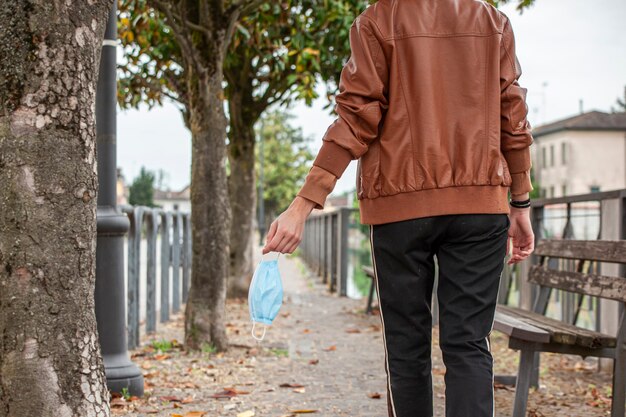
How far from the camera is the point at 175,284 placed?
10.6 m

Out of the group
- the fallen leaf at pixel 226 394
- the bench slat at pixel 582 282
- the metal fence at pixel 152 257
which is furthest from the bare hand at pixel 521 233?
the metal fence at pixel 152 257

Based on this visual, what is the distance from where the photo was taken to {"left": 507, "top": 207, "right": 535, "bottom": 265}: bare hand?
322 centimetres

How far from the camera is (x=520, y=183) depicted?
3070 millimetres

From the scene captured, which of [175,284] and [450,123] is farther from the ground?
[450,123]

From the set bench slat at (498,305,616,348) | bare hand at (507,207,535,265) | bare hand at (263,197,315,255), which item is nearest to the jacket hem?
bare hand at (263,197,315,255)

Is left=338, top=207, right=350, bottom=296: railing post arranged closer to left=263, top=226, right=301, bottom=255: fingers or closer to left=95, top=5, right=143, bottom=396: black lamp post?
left=95, top=5, right=143, bottom=396: black lamp post

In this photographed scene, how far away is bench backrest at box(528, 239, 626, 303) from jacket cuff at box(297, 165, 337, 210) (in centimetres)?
207

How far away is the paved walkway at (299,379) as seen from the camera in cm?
490

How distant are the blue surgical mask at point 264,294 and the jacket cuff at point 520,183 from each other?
2.93 feet

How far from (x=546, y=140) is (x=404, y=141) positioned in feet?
247

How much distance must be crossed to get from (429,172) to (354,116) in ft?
1.00

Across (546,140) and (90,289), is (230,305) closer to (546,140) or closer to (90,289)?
(90,289)

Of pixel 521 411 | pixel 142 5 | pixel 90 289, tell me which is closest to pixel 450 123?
pixel 90 289

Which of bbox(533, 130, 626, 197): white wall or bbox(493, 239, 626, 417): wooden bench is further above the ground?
bbox(533, 130, 626, 197): white wall
